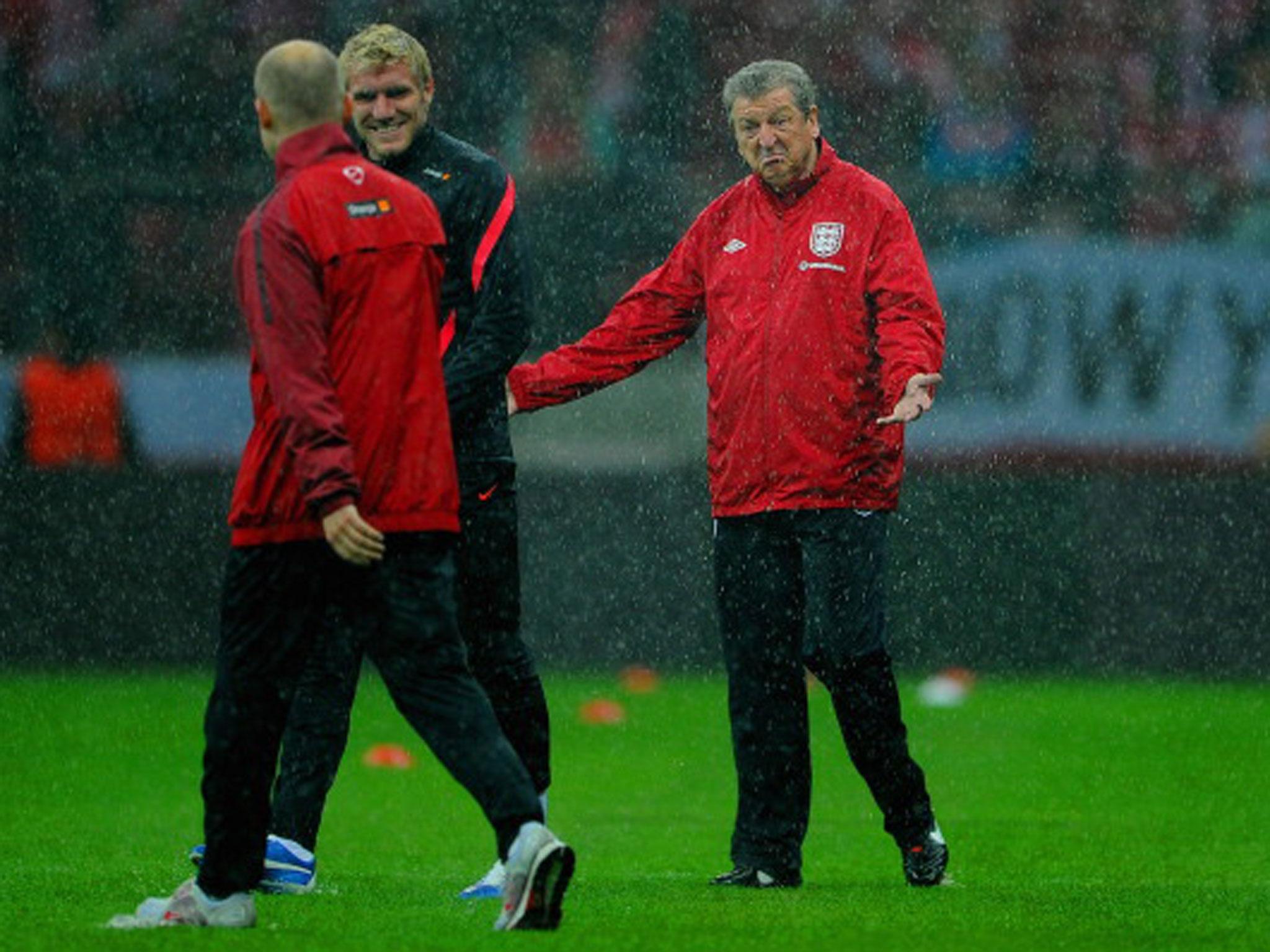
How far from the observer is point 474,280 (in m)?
6.14

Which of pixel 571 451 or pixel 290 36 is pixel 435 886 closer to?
pixel 571 451

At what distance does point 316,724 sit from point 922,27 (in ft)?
37.8

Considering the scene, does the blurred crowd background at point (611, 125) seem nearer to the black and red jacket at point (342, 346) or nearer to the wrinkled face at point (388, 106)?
the wrinkled face at point (388, 106)

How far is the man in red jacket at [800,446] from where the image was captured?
645 cm

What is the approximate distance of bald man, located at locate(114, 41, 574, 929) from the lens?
494 centimetres

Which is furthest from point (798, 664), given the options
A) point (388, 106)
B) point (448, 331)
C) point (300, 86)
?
point (300, 86)

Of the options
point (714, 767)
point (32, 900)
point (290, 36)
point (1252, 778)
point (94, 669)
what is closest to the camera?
point (32, 900)

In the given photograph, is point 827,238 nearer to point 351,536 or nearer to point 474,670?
point 474,670

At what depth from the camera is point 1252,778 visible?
30.6ft

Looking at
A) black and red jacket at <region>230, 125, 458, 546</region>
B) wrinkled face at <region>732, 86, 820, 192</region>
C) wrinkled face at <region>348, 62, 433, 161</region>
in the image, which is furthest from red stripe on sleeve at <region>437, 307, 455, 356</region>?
black and red jacket at <region>230, 125, 458, 546</region>

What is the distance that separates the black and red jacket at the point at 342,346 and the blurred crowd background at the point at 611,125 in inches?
409

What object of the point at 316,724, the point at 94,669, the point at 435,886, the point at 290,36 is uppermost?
the point at 290,36

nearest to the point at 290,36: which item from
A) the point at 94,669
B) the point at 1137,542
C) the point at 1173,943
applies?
the point at 94,669

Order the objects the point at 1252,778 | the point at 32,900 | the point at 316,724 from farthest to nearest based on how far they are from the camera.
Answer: the point at 1252,778 → the point at 316,724 → the point at 32,900
